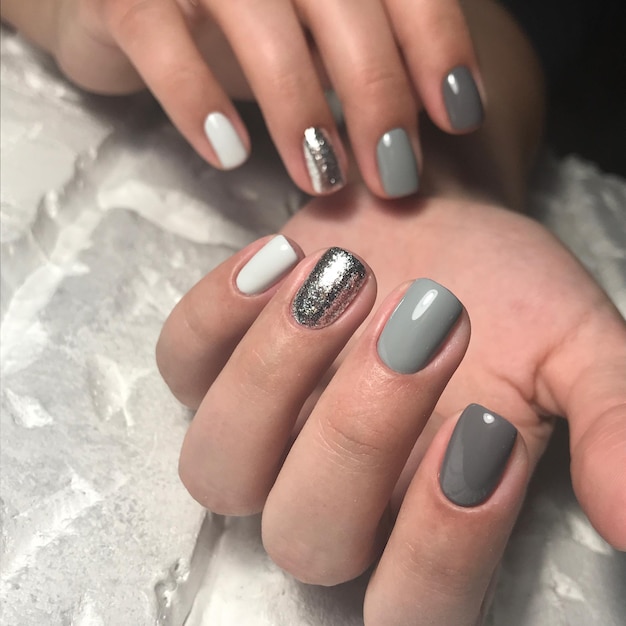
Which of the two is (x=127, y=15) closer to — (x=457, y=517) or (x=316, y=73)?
(x=316, y=73)

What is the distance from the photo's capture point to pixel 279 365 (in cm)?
35

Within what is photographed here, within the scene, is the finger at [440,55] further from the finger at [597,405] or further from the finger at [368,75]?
the finger at [597,405]

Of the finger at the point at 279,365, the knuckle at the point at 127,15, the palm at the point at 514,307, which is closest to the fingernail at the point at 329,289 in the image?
the finger at the point at 279,365

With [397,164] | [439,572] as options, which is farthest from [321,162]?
[439,572]

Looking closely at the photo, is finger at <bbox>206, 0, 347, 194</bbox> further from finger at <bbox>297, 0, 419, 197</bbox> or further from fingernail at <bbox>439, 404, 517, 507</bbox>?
fingernail at <bbox>439, 404, 517, 507</bbox>

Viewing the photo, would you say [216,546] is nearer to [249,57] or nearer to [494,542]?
[494,542]

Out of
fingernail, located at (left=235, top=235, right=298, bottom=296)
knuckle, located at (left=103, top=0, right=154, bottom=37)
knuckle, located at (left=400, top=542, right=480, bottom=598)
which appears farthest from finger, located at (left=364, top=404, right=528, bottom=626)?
knuckle, located at (left=103, top=0, right=154, bottom=37)

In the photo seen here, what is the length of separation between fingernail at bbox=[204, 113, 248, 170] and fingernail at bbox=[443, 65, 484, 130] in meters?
0.15

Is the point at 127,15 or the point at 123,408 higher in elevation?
the point at 127,15

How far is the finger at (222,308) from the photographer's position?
383 mm

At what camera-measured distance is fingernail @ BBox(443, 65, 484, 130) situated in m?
0.46

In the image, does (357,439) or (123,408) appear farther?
(123,408)

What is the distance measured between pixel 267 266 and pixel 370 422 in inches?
4.3

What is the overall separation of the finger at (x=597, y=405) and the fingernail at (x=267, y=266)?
0.55 feet
